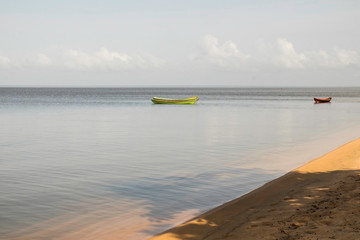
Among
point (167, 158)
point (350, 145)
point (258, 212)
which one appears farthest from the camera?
point (350, 145)

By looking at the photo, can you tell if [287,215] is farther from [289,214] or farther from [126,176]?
[126,176]

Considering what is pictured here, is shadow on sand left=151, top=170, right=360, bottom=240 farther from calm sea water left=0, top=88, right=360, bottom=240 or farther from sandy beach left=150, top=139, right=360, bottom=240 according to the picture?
calm sea water left=0, top=88, right=360, bottom=240

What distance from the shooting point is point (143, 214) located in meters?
11.2

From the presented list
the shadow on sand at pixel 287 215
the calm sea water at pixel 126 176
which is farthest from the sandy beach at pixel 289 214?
the calm sea water at pixel 126 176

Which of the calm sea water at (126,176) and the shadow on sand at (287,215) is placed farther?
the calm sea water at (126,176)

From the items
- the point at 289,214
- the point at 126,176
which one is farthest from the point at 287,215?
the point at 126,176

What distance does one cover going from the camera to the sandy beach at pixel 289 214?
27.6ft

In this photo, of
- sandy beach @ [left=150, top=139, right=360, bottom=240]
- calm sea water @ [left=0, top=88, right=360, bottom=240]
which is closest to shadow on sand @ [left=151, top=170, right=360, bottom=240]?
sandy beach @ [left=150, top=139, right=360, bottom=240]

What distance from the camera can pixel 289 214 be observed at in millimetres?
9734

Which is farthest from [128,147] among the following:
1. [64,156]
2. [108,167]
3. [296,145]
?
[296,145]

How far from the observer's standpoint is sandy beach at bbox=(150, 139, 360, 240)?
8422 mm

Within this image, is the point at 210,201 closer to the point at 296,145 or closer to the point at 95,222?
the point at 95,222

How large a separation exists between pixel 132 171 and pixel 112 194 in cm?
382

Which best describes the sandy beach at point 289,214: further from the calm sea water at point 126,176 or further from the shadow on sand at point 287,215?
A: the calm sea water at point 126,176
